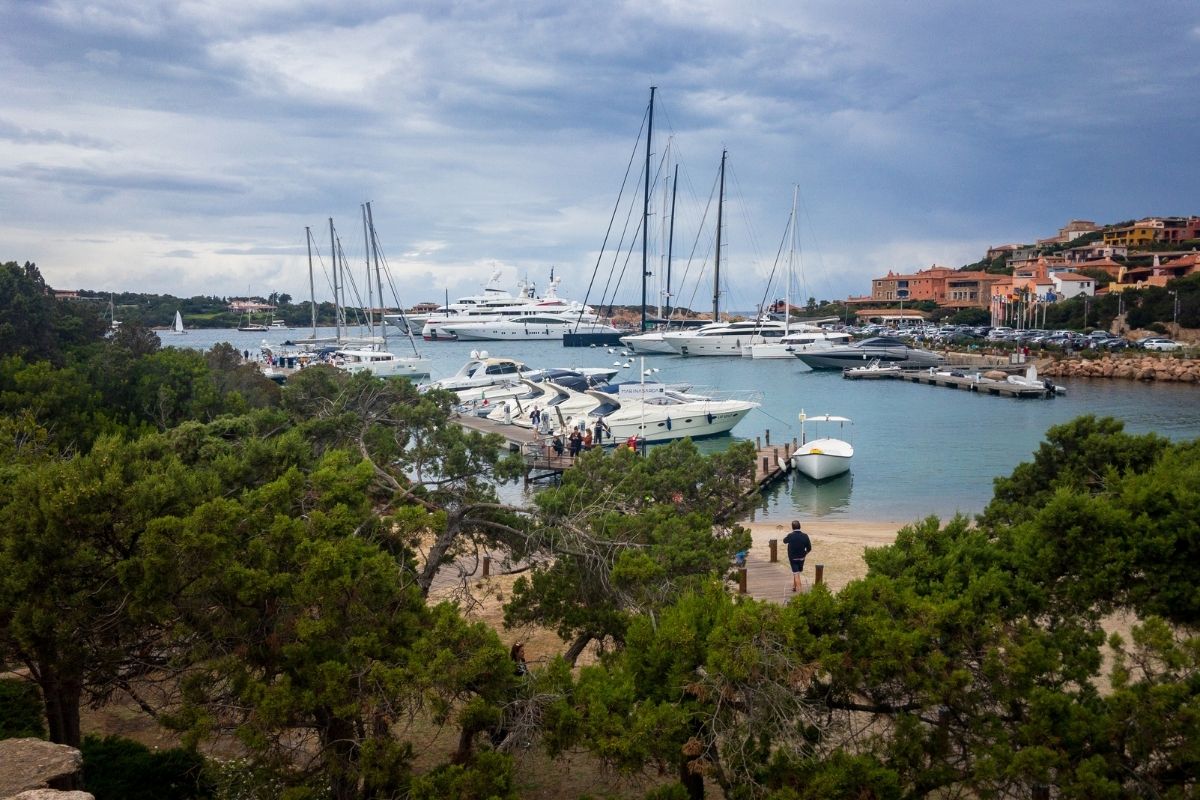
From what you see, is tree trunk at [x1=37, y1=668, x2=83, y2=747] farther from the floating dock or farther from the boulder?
the floating dock

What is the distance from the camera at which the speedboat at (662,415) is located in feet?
106

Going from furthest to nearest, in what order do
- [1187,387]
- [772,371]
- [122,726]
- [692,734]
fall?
[772,371], [1187,387], [122,726], [692,734]

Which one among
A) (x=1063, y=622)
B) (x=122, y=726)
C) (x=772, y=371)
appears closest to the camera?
(x=1063, y=622)

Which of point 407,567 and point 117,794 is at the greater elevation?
point 407,567

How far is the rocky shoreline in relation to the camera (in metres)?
54.2

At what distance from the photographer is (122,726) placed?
34.0ft

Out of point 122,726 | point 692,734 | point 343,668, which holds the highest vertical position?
point 343,668

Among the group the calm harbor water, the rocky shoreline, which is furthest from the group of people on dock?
the rocky shoreline

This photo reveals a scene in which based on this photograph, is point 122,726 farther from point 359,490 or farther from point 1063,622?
point 1063,622

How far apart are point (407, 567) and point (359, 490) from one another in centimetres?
86

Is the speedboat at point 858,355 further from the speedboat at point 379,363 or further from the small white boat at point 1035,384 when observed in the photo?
the speedboat at point 379,363

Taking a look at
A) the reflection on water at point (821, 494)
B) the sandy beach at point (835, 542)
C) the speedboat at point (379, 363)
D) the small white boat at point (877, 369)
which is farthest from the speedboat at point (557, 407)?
the small white boat at point (877, 369)

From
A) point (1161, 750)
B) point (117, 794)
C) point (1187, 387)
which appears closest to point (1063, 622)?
point (1161, 750)

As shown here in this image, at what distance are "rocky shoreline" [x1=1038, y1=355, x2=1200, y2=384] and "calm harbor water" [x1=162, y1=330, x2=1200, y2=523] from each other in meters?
1.40
